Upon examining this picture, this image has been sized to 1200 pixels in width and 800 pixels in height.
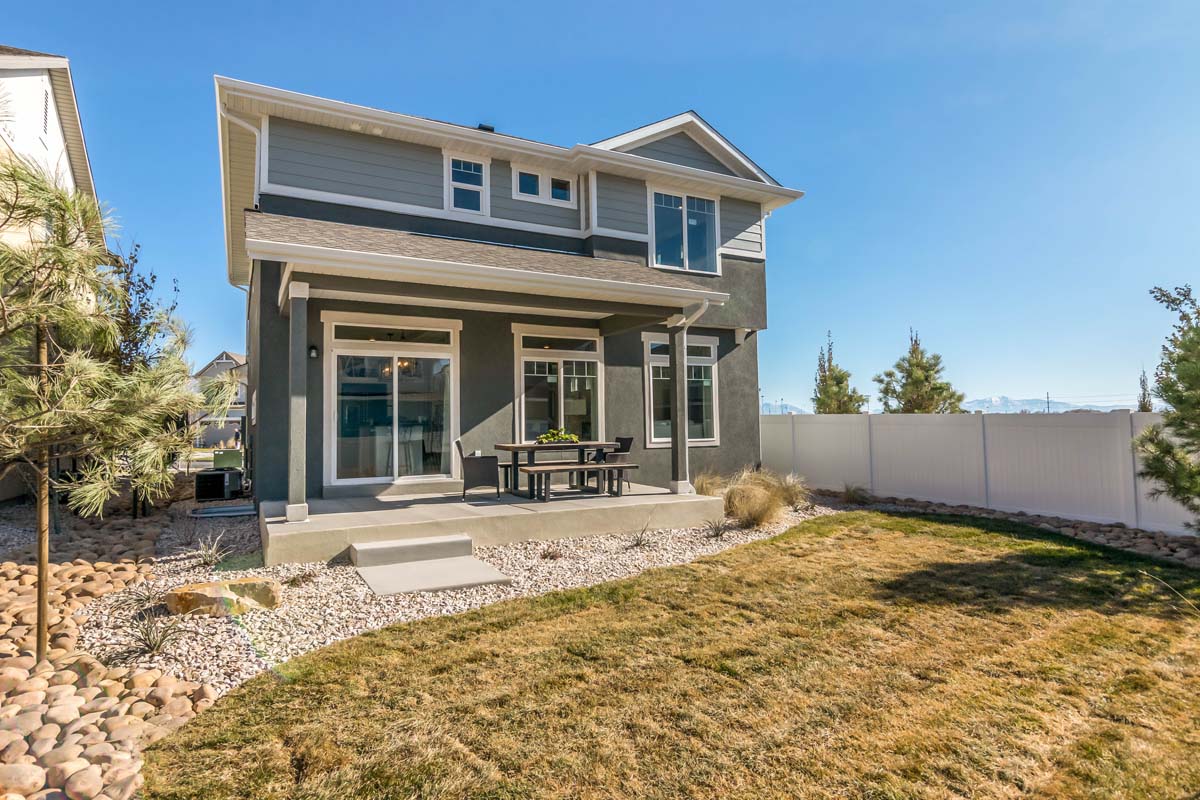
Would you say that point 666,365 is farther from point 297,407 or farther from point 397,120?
point 297,407

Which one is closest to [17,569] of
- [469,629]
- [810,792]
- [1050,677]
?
[469,629]

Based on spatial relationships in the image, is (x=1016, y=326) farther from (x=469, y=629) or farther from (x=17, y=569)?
(x=17, y=569)

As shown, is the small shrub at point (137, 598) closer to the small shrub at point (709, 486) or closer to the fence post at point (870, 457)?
the small shrub at point (709, 486)

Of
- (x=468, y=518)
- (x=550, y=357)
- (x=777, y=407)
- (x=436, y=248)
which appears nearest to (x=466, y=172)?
(x=436, y=248)

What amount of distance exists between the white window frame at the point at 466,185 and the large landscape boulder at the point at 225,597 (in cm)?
692

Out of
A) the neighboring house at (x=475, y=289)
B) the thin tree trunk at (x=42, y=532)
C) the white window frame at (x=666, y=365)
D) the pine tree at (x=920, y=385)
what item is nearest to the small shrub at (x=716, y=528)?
the neighboring house at (x=475, y=289)

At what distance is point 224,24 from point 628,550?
988 cm

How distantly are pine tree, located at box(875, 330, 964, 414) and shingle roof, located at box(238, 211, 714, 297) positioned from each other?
33.0 feet

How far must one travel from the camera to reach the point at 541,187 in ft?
35.1

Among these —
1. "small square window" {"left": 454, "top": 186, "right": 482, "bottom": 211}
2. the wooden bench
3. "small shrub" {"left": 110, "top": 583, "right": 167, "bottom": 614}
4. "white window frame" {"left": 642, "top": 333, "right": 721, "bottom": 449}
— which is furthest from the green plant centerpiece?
"small shrub" {"left": 110, "top": 583, "right": 167, "bottom": 614}

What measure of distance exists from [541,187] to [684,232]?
3.03 m

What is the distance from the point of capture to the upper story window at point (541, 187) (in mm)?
10461

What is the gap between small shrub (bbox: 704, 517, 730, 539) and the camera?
7.86 m

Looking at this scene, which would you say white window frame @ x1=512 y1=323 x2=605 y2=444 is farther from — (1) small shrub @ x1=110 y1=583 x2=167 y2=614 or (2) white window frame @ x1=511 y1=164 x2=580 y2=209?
(1) small shrub @ x1=110 y1=583 x2=167 y2=614
